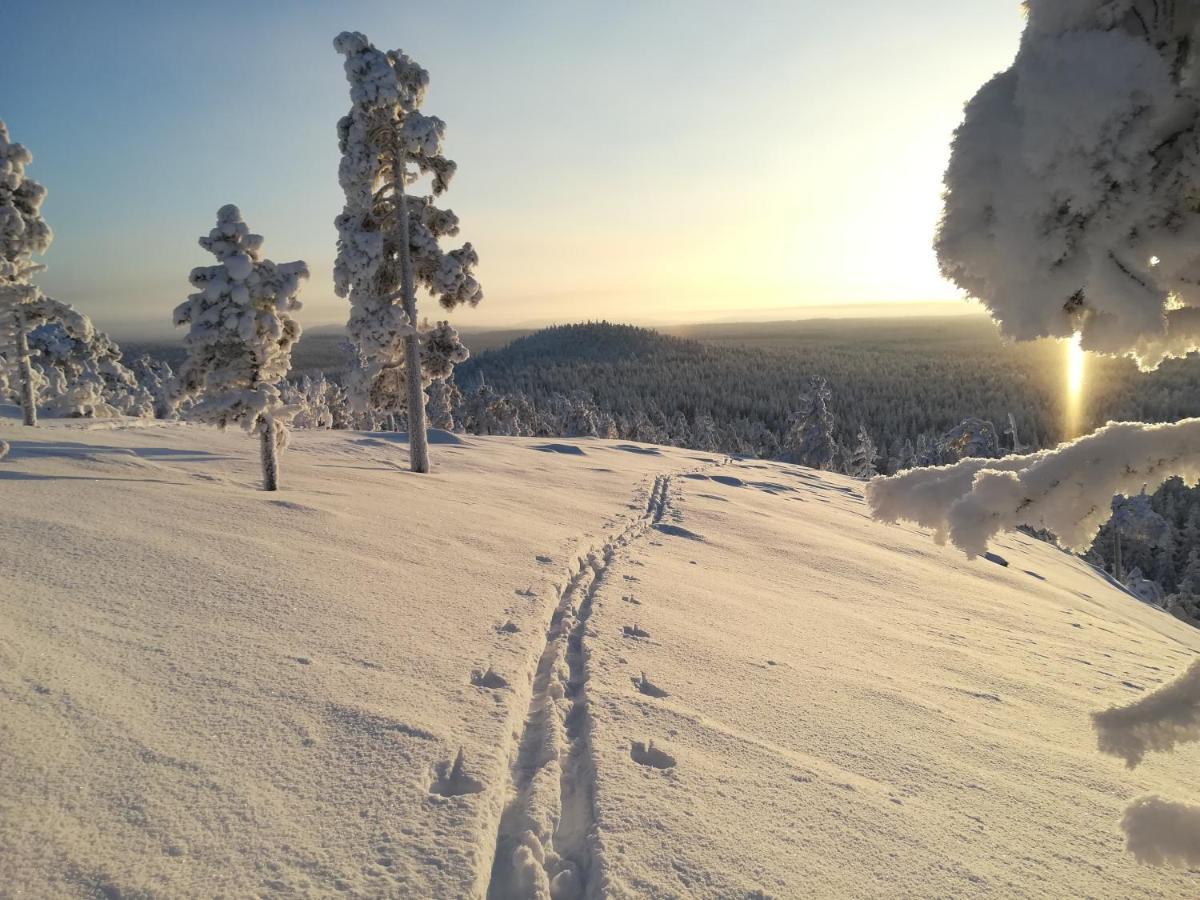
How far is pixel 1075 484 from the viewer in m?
2.31

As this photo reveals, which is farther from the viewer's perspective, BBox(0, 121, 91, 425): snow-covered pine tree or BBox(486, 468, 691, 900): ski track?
BBox(0, 121, 91, 425): snow-covered pine tree

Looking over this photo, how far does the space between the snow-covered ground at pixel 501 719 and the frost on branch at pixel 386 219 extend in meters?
6.97

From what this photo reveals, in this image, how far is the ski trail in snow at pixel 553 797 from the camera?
3.44 m

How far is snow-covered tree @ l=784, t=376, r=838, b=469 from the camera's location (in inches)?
1842

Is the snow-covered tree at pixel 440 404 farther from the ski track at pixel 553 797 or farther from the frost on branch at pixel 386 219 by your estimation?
the ski track at pixel 553 797

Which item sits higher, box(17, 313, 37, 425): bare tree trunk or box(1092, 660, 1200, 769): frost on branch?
box(17, 313, 37, 425): bare tree trunk

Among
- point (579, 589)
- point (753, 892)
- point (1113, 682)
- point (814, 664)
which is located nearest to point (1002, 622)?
point (1113, 682)

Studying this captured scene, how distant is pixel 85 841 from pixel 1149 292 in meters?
5.60

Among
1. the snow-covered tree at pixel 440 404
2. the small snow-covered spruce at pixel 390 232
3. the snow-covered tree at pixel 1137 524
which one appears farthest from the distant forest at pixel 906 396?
the small snow-covered spruce at pixel 390 232

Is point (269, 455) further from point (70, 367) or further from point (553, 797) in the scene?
point (70, 367)

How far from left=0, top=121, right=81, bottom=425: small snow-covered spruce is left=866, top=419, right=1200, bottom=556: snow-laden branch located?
25.9 m

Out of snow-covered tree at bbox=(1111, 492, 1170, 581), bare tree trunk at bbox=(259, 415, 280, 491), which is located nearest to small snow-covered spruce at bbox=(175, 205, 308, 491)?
bare tree trunk at bbox=(259, 415, 280, 491)

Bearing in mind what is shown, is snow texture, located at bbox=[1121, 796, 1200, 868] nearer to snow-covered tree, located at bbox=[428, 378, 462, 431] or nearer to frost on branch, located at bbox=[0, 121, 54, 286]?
frost on branch, located at bbox=[0, 121, 54, 286]

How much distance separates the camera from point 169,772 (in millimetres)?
3766
